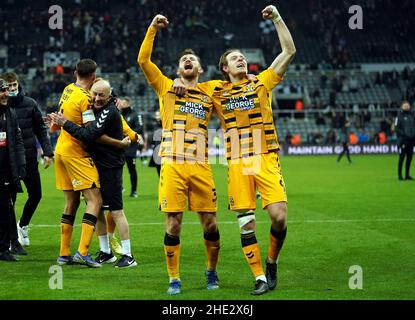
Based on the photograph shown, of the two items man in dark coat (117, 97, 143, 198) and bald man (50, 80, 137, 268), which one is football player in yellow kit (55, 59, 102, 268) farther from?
man in dark coat (117, 97, 143, 198)

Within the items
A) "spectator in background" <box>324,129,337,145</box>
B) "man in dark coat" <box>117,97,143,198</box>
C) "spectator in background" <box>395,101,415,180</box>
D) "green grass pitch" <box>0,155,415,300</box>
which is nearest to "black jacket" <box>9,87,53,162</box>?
"green grass pitch" <box>0,155,415,300</box>

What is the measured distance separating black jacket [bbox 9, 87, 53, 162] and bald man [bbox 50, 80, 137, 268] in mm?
1389

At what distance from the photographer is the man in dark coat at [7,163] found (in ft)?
32.6

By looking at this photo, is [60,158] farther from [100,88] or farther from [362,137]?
[362,137]

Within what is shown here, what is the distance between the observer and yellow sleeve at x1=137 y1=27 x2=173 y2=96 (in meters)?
7.95

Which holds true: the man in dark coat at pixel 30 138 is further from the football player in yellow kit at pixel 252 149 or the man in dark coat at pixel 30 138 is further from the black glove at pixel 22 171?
the football player in yellow kit at pixel 252 149

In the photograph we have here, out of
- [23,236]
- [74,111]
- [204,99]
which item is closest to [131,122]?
[23,236]

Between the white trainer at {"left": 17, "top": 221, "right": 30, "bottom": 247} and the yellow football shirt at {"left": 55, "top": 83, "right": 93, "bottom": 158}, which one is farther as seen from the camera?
the white trainer at {"left": 17, "top": 221, "right": 30, "bottom": 247}

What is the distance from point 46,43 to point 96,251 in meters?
37.8

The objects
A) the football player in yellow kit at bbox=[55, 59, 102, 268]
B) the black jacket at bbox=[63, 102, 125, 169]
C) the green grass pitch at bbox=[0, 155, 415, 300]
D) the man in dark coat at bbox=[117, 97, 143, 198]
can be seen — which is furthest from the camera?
the man in dark coat at bbox=[117, 97, 143, 198]

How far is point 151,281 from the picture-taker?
8484 mm

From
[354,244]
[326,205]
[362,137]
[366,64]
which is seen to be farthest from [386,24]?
[354,244]

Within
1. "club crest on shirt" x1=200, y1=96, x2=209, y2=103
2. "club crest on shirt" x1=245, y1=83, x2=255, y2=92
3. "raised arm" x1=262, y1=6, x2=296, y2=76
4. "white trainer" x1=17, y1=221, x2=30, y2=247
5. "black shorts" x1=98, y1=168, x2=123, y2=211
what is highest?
"raised arm" x1=262, y1=6, x2=296, y2=76
